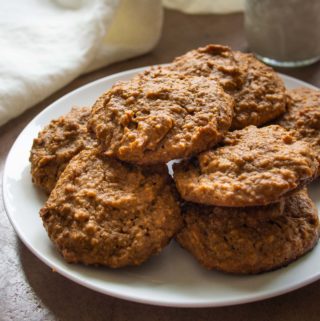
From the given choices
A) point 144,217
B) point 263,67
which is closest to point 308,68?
point 263,67

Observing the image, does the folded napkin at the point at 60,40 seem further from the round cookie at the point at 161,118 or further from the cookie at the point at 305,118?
the cookie at the point at 305,118

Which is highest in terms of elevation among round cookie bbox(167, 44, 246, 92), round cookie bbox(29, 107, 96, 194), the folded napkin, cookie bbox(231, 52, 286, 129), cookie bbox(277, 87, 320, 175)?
round cookie bbox(167, 44, 246, 92)

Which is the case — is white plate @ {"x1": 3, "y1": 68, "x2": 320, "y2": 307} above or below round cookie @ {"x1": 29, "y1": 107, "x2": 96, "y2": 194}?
below

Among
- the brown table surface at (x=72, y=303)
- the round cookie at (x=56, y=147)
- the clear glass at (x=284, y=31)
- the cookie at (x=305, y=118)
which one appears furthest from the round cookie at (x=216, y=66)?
the brown table surface at (x=72, y=303)

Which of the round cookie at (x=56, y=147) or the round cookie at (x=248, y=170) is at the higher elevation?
the round cookie at (x=248, y=170)

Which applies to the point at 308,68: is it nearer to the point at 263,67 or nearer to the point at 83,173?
the point at 263,67

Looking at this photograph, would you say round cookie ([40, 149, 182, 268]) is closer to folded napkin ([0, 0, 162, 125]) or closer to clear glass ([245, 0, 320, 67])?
folded napkin ([0, 0, 162, 125])

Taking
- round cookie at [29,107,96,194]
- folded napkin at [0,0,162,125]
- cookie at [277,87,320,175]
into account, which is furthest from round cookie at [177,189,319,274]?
folded napkin at [0,0,162,125]
